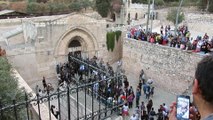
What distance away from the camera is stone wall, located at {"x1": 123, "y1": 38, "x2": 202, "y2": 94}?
15423mm

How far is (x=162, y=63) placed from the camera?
16.9 meters

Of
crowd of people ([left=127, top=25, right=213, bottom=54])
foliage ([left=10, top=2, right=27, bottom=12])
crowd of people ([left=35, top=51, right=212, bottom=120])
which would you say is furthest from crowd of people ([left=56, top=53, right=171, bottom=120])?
foliage ([left=10, top=2, right=27, bottom=12])

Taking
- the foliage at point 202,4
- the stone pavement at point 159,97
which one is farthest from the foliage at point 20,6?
the stone pavement at point 159,97

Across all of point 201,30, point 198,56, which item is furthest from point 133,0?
point 198,56

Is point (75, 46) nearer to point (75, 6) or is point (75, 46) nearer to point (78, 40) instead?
point (78, 40)

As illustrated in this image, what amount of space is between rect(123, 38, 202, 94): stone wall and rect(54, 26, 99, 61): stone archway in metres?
2.68

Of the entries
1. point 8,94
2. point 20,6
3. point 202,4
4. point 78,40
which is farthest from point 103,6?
point 8,94

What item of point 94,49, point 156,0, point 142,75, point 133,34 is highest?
point 156,0

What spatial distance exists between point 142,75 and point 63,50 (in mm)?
6152

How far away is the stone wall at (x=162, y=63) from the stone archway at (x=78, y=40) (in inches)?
105

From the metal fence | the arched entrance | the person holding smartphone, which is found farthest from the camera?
the arched entrance

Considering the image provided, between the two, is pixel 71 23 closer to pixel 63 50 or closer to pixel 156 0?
pixel 63 50

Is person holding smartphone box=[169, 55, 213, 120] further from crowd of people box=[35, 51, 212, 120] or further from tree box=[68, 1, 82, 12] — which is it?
tree box=[68, 1, 82, 12]

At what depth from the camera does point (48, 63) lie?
1792cm
